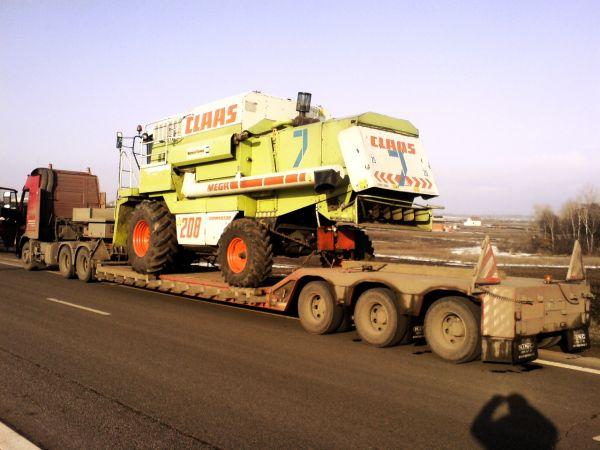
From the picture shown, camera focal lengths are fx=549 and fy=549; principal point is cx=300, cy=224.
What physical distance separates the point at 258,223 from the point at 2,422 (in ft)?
20.0

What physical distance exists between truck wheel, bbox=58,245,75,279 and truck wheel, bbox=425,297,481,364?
41.0 ft

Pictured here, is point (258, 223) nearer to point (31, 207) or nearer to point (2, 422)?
point (2, 422)

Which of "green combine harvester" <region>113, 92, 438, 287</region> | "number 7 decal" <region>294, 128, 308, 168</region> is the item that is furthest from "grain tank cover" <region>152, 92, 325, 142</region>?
"number 7 decal" <region>294, 128, 308, 168</region>

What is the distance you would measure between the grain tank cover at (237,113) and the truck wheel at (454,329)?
583 centimetres

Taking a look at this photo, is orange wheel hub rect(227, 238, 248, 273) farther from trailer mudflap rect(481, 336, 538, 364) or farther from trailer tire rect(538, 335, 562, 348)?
trailer tire rect(538, 335, 562, 348)

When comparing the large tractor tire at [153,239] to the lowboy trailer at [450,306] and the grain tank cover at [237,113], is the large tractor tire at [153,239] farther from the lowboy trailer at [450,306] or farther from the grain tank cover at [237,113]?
the lowboy trailer at [450,306]

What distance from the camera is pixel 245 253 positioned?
1017 cm

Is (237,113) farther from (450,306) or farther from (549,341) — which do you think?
(549,341)

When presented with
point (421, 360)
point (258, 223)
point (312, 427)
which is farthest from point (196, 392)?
point (258, 223)

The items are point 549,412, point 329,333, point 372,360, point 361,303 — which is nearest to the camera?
point 549,412

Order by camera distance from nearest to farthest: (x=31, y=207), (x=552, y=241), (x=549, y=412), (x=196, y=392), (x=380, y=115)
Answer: (x=549, y=412) < (x=196, y=392) < (x=380, y=115) < (x=31, y=207) < (x=552, y=241)

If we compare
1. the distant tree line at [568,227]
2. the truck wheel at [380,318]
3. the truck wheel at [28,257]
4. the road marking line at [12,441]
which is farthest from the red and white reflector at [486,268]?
the distant tree line at [568,227]

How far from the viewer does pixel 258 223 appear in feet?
33.4

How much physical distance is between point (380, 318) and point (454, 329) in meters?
1.20
